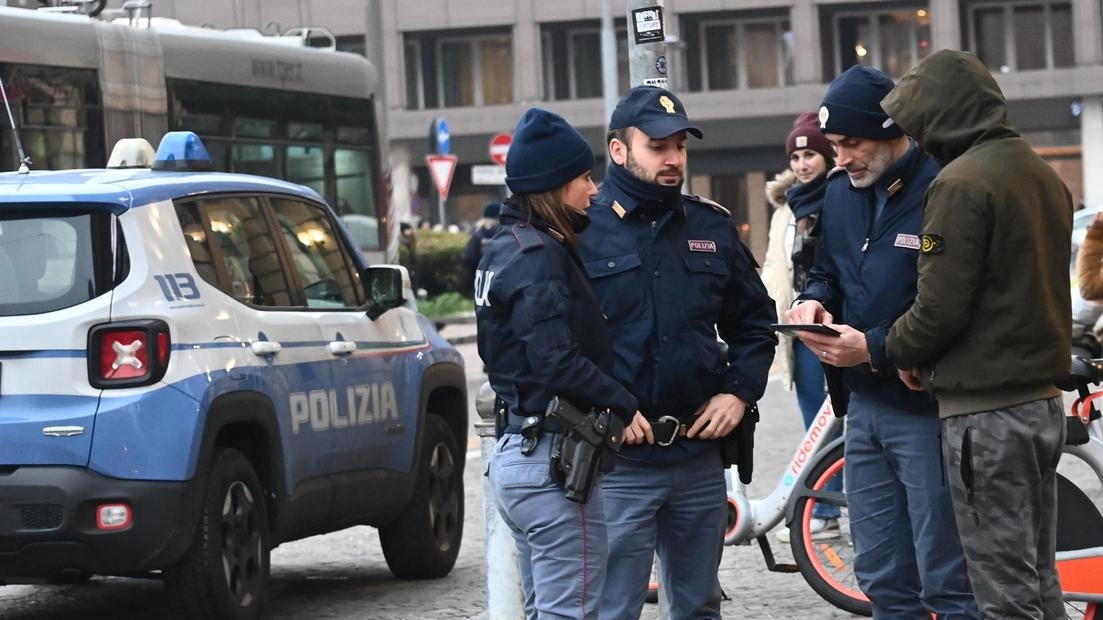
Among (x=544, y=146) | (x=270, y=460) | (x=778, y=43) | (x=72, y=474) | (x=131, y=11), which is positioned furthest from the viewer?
(x=778, y=43)

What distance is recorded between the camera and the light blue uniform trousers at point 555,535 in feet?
15.5

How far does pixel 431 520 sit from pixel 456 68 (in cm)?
4826

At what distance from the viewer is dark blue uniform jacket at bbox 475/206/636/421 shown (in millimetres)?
4648

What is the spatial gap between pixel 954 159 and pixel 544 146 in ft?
3.35

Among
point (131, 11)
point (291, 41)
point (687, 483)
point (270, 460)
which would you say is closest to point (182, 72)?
point (131, 11)

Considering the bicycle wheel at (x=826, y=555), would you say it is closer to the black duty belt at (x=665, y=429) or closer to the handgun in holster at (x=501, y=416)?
the black duty belt at (x=665, y=429)

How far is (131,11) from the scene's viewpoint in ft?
51.3

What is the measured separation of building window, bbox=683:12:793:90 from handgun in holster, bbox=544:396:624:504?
5076 cm

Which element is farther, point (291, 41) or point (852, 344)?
point (291, 41)

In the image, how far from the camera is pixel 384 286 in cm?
834

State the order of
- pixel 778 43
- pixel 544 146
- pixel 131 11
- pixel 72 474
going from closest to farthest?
pixel 544 146 → pixel 72 474 → pixel 131 11 → pixel 778 43

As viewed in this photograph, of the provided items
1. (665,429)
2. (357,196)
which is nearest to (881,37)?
(357,196)

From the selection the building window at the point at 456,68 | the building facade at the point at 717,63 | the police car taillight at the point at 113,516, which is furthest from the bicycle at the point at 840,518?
the building window at the point at 456,68

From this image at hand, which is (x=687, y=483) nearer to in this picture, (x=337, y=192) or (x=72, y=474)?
(x=72, y=474)
